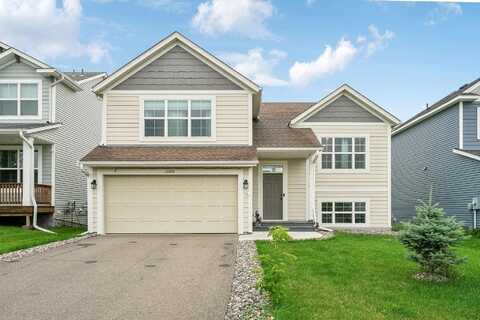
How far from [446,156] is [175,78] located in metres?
12.5

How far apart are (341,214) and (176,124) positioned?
7.81 metres

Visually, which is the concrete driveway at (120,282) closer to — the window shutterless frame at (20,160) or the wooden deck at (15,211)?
the wooden deck at (15,211)

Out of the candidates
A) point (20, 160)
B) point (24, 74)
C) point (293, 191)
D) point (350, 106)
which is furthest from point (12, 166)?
point (350, 106)

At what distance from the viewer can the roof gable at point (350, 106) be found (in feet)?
63.7

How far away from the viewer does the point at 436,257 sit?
821cm

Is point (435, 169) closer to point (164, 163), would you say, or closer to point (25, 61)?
point (164, 163)

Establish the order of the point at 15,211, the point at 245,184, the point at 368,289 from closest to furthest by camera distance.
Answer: the point at 368,289, the point at 245,184, the point at 15,211

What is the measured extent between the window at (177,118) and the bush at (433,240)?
32.8 feet

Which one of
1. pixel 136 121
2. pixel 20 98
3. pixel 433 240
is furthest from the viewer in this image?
pixel 20 98

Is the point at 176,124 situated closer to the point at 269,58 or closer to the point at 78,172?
the point at 269,58

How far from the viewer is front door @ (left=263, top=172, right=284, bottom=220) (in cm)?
1881

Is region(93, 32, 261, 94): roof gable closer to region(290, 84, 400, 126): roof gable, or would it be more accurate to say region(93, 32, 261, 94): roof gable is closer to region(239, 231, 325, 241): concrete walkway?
region(290, 84, 400, 126): roof gable

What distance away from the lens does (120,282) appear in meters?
8.30

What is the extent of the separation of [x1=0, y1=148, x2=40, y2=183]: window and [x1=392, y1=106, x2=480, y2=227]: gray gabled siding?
17558mm
